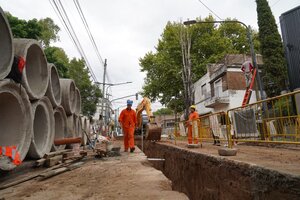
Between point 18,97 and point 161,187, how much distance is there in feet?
11.1

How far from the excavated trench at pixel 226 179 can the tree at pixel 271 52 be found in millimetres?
11211

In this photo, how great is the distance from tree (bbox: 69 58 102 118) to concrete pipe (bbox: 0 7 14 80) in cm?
2360

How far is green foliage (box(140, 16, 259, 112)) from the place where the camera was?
82.1ft

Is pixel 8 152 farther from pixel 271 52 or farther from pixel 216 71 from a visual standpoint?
pixel 216 71

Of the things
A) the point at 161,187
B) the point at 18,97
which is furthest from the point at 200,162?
the point at 18,97

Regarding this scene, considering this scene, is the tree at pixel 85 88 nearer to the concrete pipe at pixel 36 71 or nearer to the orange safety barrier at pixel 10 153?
the concrete pipe at pixel 36 71

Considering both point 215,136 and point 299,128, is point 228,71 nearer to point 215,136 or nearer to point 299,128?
point 215,136

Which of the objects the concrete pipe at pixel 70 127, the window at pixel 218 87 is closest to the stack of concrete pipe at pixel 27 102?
the concrete pipe at pixel 70 127

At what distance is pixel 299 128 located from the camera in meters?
5.69

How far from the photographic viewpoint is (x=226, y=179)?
14.6ft

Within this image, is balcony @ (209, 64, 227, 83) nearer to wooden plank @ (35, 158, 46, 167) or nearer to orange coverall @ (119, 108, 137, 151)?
orange coverall @ (119, 108, 137, 151)

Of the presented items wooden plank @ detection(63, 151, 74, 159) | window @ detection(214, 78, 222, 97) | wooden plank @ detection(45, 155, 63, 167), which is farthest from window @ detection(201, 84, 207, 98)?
wooden plank @ detection(45, 155, 63, 167)

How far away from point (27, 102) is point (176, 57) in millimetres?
20826

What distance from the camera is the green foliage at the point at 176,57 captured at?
25016 mm
